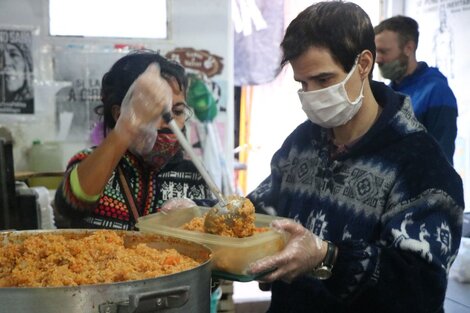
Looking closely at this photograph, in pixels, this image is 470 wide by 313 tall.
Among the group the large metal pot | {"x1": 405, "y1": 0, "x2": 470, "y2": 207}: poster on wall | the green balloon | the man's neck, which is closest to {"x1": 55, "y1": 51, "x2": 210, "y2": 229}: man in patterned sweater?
the large metal pot

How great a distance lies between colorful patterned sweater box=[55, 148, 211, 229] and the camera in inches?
65.2

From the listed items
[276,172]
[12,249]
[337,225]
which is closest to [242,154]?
[276,172]

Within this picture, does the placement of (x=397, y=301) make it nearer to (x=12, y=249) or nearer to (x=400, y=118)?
(x=400, y=118)

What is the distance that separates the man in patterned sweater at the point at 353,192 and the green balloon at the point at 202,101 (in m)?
2.15

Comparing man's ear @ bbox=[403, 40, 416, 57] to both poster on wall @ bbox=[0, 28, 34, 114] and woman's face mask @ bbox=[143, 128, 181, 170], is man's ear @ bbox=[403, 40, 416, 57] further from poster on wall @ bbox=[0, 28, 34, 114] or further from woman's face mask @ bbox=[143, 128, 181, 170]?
poster on wall @ bbox=[0, 28, 34, 114]

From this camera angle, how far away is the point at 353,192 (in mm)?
1438

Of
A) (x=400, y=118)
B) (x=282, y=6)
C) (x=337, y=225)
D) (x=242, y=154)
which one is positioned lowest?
(x=242, y=154)

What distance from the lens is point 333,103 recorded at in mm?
1487

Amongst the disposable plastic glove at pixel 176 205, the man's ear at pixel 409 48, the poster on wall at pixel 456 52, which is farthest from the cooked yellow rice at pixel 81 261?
the poster on wall at pixel 456 52

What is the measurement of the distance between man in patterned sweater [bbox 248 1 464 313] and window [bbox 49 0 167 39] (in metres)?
2.31

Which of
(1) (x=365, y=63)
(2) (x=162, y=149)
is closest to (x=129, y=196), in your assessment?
(2) (x=162, y=149)

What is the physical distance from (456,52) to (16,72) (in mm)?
2816

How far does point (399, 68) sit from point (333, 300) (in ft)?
7.85

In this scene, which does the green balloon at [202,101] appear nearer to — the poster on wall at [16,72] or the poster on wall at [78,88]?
the poster on wall at [78,88]
